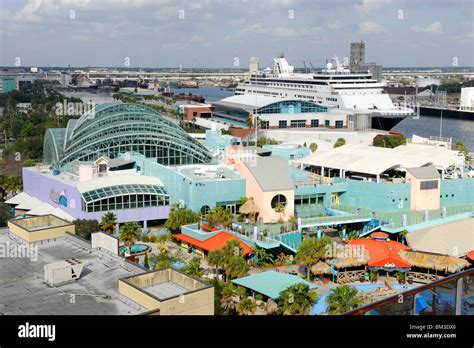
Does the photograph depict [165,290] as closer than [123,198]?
Yes

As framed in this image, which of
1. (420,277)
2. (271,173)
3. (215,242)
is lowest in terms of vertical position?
(420,277)

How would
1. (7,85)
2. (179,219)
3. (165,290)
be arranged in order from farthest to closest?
1. (7,85)
2. (179,219)
3. (165,290)

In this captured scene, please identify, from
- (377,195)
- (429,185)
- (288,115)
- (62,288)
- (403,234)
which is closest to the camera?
(62,288)

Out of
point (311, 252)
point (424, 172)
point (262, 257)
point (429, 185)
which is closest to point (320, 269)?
point (311, 252)

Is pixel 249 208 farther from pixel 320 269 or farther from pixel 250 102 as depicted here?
pixel 250 102

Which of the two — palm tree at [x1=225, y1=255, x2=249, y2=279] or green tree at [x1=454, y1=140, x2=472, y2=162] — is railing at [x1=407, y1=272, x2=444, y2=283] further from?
green tree at [x1=454, y1=140, x2=472, y2=162]

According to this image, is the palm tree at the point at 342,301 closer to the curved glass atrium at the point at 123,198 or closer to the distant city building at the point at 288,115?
the curved glass atrium at the point at 123,198

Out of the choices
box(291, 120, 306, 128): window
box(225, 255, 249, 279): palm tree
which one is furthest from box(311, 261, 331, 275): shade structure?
box(291, 120, 306, 128): window
